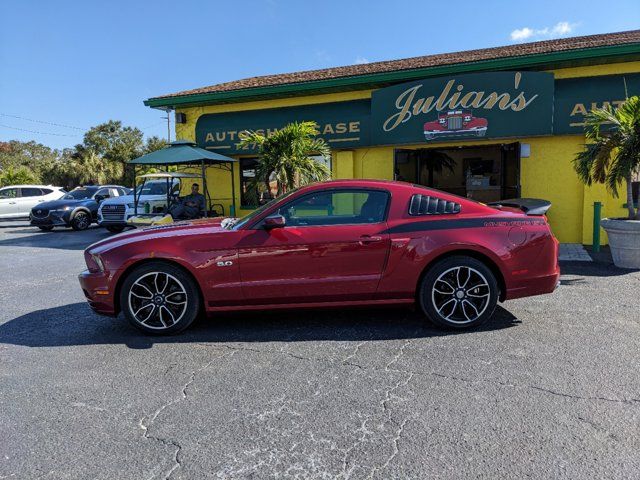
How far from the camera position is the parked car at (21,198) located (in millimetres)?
18312

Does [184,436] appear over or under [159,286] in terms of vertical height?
under

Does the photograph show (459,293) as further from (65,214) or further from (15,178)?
(15,178)

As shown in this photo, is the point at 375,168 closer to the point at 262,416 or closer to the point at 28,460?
the point at 262,416

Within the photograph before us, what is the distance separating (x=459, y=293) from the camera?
15.0 feet

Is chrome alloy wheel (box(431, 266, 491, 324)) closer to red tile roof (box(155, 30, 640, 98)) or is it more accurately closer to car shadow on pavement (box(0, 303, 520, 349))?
car shadow on pavement (box(0, 303, 520, 349))

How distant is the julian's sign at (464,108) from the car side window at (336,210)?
6324mm

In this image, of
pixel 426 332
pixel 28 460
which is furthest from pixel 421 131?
pixel 28 460

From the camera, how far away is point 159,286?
14.8ft

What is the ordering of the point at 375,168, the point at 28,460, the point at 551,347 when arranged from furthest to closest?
the point at 375,168, the point at 551,347, the point at 28,460

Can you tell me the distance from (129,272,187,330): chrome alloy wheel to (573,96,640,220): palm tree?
6.98 m

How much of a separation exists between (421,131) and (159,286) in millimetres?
7686

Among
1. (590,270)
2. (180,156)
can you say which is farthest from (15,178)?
(590,270)

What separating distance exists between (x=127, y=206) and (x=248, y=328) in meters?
10.3

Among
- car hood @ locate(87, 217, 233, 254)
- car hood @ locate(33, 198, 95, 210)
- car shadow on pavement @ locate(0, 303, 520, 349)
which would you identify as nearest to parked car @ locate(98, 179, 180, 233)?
car hood @ locate(33, 198, 95, 210)
